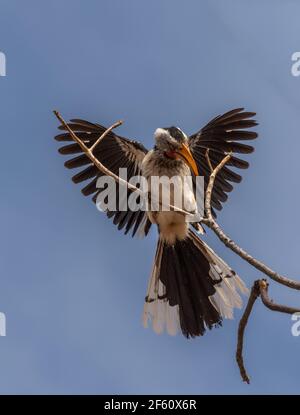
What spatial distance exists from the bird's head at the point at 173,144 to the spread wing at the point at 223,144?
0.65m

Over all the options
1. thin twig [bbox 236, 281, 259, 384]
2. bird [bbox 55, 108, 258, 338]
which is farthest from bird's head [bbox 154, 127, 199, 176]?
thin twig [bbox 236, 281, 259, 384]

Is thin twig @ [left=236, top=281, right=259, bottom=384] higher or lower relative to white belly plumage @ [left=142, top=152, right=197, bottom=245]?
lower

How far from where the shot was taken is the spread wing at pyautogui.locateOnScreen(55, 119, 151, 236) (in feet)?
25.4

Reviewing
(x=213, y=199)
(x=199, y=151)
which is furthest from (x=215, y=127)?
(x=213, y=199)

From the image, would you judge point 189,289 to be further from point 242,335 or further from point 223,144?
point 242,335

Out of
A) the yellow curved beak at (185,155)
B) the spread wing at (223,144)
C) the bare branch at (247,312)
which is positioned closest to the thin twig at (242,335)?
the bare branch at (247,312)

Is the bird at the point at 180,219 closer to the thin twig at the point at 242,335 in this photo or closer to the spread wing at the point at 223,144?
the spread wing at the point at 223,144

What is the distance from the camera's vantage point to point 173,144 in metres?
7.15

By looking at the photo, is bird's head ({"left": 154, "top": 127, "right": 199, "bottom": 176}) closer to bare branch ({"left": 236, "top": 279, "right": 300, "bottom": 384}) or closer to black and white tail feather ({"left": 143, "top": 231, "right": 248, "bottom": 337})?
black and white tail feather ({"left": 143, "top": 231, "right": 248, "bottom": 337})

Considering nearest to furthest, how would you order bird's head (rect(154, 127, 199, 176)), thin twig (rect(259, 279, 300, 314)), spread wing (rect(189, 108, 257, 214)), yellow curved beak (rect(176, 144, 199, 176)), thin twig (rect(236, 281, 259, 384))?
thin twig (rect(259, 279, 300, 314)) < thin twig (rect(236, 281, 259, 384)) < yellow curved beak (rect(176, 144, 199, 176)) < bird's head (rect(154, 127, 199, 176)) < spread wing (rect(189, 108, 257, 214))

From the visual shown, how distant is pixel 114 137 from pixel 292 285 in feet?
16.2

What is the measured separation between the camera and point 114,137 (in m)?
8.04

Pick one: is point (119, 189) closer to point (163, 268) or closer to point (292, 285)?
point (163, 268)

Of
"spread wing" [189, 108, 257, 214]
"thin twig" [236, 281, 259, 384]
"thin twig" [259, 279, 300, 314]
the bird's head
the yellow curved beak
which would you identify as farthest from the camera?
"spread wing" [189, 108, 257, 214]
